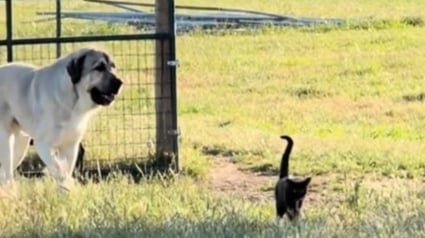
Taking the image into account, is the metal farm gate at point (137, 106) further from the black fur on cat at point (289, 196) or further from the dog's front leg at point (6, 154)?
the black fur on cat at point (289, 196)

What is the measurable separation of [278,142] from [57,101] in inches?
140

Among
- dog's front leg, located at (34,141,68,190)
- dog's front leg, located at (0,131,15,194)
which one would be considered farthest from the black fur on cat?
dog's front leg, located at (0,131,15,194)

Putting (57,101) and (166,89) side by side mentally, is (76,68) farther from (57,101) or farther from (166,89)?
(166,89)

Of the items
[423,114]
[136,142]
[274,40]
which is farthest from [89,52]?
[274,40]

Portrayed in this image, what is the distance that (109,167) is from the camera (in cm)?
1188

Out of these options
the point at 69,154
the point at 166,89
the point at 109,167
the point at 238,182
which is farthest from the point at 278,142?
the point at 69,154

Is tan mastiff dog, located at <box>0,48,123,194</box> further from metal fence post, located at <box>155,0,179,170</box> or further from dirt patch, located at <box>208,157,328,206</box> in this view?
metal fence post, located at <box>155,0,179,170</box>

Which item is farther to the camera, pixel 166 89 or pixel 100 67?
pixel 166 89

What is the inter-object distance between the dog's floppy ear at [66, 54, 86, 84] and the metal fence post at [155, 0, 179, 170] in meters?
1.77

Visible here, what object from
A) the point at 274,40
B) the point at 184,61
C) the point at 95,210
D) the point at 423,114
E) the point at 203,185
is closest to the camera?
the point at 95,210

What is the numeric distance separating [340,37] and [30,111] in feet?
48.9

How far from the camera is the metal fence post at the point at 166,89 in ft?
39.2

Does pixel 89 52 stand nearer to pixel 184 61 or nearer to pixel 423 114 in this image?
pixel 423 114

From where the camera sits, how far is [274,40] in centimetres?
2423
